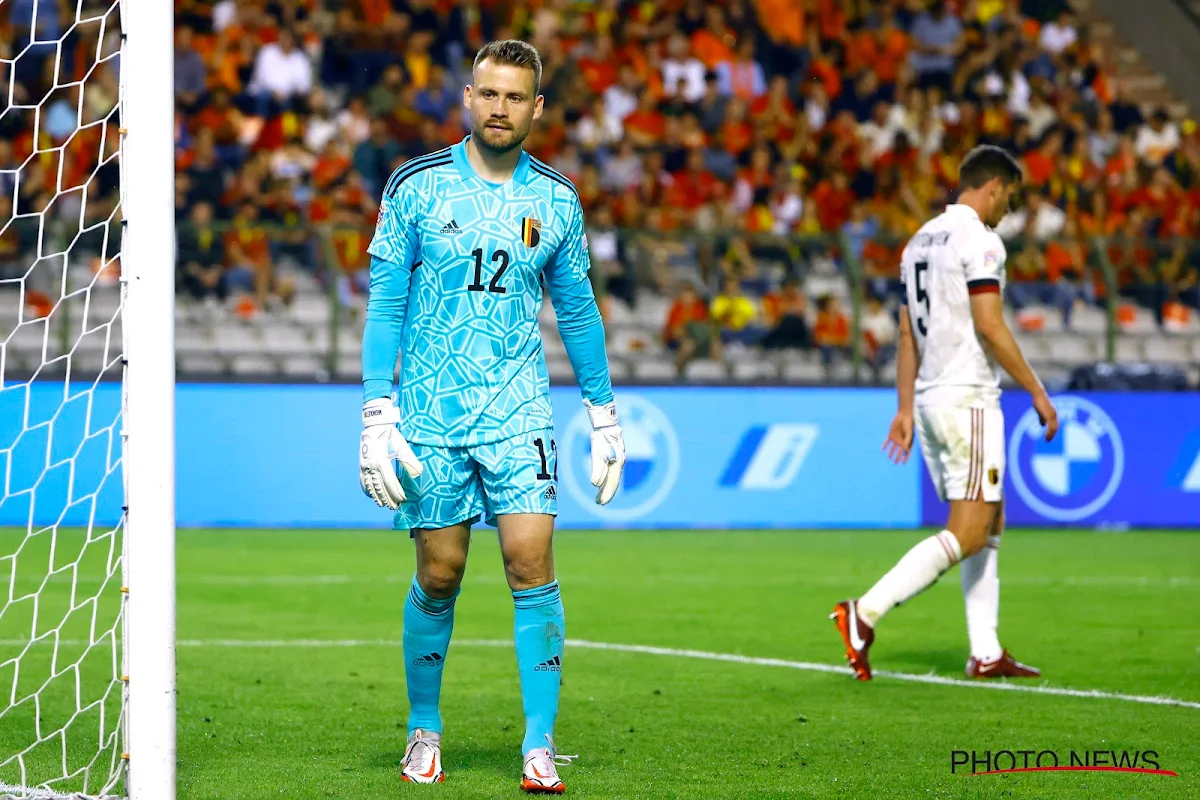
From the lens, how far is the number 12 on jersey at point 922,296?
23.1 ft

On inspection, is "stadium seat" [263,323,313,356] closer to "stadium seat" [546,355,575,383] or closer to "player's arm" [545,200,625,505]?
"stadium seat" [546,355,575,383]

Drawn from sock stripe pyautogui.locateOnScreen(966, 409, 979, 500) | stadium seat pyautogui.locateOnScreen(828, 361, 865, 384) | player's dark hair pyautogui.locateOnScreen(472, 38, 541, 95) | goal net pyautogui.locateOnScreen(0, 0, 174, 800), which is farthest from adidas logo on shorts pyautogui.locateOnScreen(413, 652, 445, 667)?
stadium seat pyautogui.locateOnScreen(828, 361, 865, 384)

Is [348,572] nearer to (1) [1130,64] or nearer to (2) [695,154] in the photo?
(2) [695,154]

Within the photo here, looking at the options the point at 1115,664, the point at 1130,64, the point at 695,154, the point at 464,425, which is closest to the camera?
the point at 464,425

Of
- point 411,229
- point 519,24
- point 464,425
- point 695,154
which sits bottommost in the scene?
point 464,425

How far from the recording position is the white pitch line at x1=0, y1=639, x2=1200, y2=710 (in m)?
6.36

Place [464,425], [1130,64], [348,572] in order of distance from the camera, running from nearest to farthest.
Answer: [464,425] → [348,572] → [1130,64]

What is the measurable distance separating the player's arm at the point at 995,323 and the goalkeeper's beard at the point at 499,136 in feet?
9.23

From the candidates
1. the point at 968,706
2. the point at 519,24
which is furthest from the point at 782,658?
the point at 519,24

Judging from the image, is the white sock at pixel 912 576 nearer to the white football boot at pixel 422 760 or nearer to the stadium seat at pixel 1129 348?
the white football boot at pixel 422 760

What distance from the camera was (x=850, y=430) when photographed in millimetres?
14234

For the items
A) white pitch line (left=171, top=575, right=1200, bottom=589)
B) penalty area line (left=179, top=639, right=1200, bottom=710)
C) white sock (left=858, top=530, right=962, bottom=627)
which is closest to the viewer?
penalty area line (left=179, top=639, right=1200, bottom=710)

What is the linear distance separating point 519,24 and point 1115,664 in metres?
12.5

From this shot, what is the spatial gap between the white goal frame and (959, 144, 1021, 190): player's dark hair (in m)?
4.00
